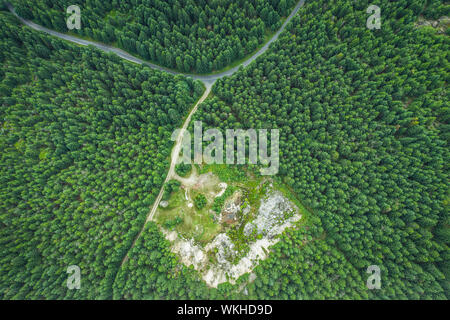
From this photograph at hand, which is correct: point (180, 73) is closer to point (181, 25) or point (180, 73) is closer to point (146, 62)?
point (146, 62)

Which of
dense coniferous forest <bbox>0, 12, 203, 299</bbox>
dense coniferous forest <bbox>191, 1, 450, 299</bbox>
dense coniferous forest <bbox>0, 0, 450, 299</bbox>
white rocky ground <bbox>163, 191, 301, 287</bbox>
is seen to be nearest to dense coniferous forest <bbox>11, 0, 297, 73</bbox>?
dense coniferous forest <bbox>0, 0, 450, 299</bbox>

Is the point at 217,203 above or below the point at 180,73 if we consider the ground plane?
below

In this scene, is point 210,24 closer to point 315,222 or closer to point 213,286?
point 315,222

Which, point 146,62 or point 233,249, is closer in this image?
point 233,249

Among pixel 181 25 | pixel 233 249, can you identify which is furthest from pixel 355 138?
pixel 181 25

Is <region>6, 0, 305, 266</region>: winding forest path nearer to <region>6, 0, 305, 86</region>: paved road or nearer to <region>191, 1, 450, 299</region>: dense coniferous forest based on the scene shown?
<region>6, 0, 305, 86</region>: paved road

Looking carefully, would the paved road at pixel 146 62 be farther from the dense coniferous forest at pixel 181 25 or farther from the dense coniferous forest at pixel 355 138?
the dense coniferous forest at pixel 355 138
